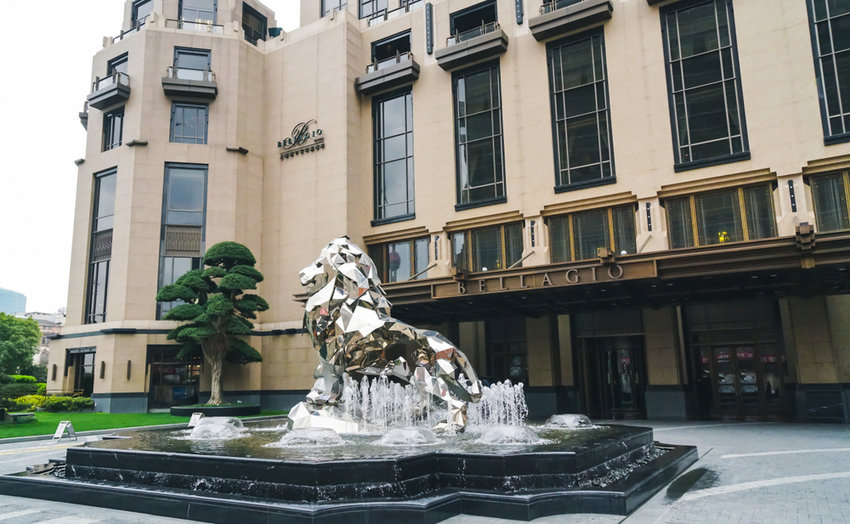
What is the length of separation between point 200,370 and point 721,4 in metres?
29.6

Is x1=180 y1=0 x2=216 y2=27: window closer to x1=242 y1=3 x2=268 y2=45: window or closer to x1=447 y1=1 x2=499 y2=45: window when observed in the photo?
x1=242 y1=3 x2=268 y2=45: window

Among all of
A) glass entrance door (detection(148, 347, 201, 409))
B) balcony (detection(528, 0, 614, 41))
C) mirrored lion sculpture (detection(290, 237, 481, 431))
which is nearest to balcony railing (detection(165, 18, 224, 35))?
glass entrance door (detection(148, 347, 201, 409))

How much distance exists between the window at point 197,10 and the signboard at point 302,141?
31.1ft

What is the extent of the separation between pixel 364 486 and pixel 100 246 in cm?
3172

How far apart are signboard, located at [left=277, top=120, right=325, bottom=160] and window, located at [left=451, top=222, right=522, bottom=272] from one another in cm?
949

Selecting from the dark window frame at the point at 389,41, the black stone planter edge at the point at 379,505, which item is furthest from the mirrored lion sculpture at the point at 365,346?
the dark window frame at the point at 389,41

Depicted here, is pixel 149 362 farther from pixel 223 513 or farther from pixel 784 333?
pixel 784 333

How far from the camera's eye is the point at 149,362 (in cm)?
3161

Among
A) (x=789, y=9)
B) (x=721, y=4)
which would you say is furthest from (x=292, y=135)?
(x=789, y=9)

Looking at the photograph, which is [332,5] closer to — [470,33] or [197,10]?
[197,10]

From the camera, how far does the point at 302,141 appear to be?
33.8m

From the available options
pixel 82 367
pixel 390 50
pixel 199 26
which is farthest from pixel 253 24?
pixel 82 367

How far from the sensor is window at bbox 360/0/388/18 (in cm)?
3588

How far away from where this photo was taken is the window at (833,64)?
2148 cm
